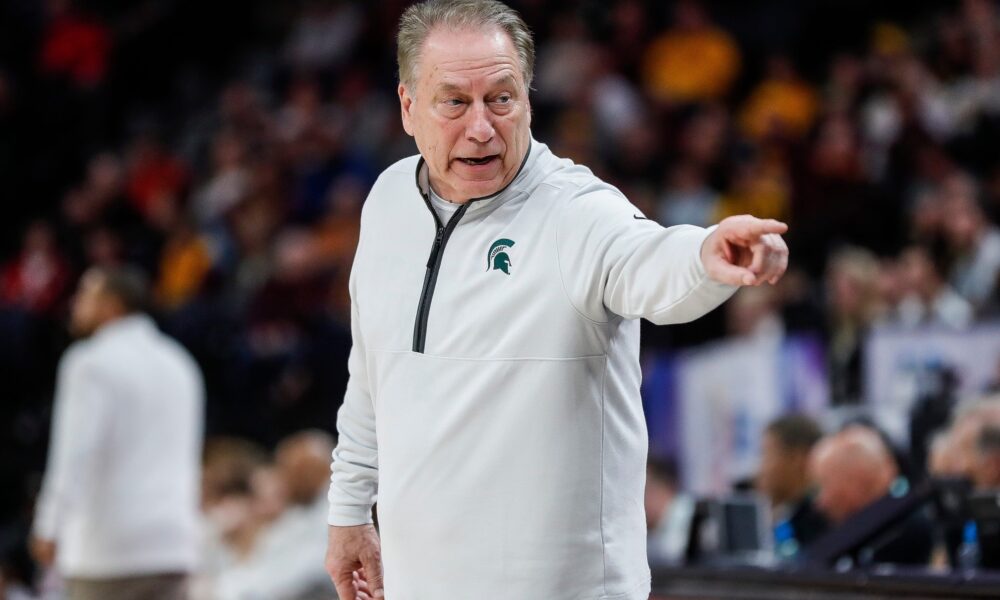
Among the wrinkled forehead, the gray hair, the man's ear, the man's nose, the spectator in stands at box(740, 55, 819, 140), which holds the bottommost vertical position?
the man's nose

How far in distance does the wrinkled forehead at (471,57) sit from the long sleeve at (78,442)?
4149mm

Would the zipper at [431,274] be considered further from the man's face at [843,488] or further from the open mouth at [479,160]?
the man's face at [843,488]

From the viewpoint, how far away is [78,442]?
21.2ft

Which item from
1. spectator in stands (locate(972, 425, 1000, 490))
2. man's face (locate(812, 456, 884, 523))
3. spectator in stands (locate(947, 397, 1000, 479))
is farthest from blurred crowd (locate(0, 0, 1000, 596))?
spectator in stands (locate(972, 425, 1000, 490))

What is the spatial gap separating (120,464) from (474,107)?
433cm

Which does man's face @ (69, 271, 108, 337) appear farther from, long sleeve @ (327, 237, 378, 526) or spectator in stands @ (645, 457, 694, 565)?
long sleeve @ (327, 237, 378, 526)

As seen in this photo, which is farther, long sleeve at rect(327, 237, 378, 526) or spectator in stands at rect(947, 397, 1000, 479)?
spectator in stands at rect(947, 397, 1000, 479)

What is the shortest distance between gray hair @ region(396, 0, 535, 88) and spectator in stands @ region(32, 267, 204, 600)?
4066 mm

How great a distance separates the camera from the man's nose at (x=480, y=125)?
2717 millimetres

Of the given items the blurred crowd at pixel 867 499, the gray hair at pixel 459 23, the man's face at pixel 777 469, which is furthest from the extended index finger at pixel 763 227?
the man's face at pixel 777 469

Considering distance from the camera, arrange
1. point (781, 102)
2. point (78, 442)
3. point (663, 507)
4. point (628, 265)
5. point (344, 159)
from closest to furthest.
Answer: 1. point (628, 265)
2. point (78, 442)
3. point (663, 507)
4. point (781, 102)
5. point (344, 159)

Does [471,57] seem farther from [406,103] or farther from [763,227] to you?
[763,227]

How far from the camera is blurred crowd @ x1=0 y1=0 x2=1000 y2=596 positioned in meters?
8.31

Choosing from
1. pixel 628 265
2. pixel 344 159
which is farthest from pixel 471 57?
pixel 344 159
